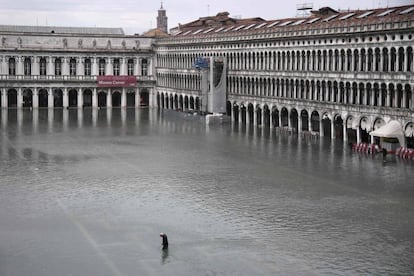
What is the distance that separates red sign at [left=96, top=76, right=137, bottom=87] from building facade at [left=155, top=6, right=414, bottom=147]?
14.9 meters

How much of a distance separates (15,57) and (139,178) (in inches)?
2962

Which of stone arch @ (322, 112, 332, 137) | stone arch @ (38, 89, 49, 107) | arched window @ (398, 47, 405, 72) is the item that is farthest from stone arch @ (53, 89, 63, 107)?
arched window @ (398, 47, 405, 72)

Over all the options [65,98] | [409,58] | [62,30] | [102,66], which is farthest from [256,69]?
[62,30]

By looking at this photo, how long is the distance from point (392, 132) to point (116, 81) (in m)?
70.6

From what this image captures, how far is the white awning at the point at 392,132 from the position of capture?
2611 inches

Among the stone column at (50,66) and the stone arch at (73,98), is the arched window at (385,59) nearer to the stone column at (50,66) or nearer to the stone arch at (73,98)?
the stone column at (50,66)

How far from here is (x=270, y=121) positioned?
92688mm

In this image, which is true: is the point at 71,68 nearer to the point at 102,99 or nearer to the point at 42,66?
the point at 42,66

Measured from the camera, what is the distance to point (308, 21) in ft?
294

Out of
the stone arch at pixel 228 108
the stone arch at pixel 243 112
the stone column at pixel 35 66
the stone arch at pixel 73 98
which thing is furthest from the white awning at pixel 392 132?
the stone column at pixel 35 66

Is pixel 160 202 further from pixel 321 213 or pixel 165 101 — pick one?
pixel 165 101

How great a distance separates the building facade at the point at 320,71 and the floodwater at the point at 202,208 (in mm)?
4902

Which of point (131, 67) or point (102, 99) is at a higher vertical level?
point (131, 67)

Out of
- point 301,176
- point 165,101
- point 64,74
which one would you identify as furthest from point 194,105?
point 301,176
